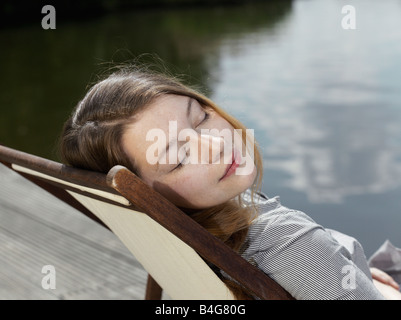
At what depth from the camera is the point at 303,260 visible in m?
1.64

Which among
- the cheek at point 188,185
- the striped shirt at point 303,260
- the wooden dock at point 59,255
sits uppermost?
the cheek at point 188,185

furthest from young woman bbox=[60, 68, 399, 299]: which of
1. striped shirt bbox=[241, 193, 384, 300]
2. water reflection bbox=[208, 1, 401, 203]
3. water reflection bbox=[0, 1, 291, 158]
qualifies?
water reflection bbox=[0, 1, 291, 158]

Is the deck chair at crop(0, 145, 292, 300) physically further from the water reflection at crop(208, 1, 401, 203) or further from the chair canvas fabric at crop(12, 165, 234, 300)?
the water reflection at crop(208, 1, 401, 203)

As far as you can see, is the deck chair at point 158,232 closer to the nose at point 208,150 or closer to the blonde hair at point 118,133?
the blonde hair at point 118,133

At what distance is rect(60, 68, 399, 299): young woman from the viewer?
5.44ft

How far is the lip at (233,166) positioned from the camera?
1723 mm

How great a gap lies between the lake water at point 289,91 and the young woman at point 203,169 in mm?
713

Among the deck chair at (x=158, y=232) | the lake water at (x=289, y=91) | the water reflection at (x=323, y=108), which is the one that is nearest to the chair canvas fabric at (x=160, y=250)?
the deck chair at (x=158, y=232)

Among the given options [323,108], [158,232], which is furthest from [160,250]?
Result: [323,108]

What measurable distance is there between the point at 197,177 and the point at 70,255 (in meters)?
1.96

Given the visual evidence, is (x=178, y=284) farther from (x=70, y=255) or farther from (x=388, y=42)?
(x=388, y=42)

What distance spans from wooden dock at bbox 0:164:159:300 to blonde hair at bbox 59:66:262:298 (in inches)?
51.6

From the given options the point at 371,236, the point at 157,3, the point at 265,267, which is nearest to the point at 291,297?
the point at 265,267

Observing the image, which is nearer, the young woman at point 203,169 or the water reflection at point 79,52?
the young woman at point 203,169
